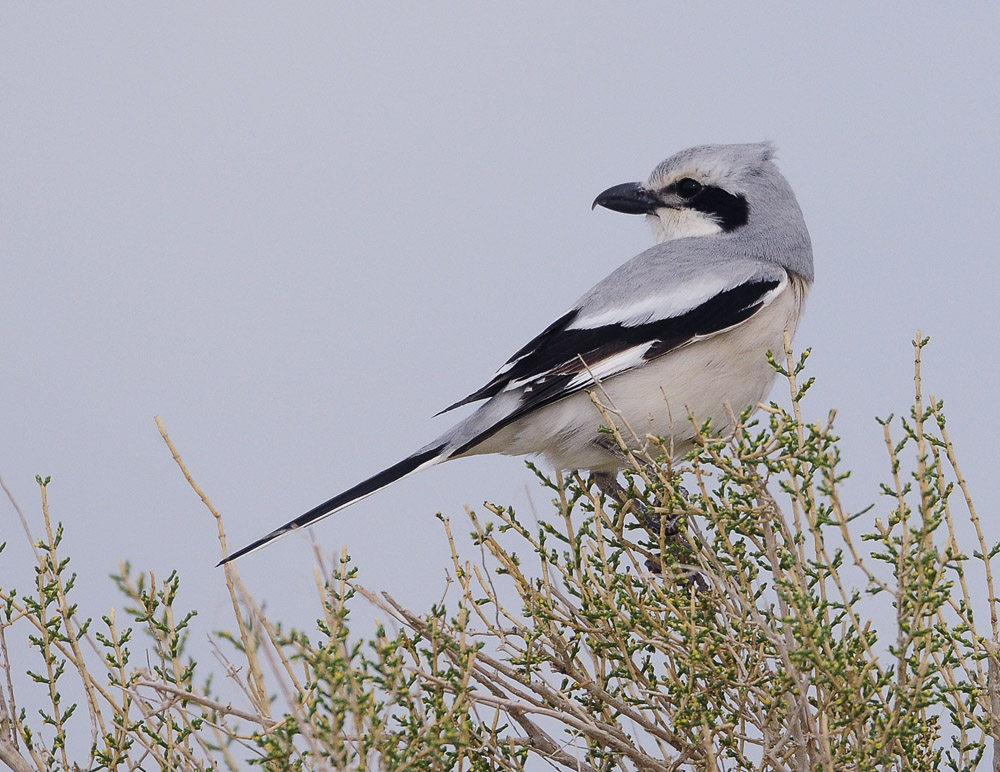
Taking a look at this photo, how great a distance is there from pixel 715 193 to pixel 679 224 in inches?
6.1

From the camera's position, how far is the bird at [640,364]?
302 centimetres

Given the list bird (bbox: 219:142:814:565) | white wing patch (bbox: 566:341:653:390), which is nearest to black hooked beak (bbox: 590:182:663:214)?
bird (bbox: 219:142:814:565)

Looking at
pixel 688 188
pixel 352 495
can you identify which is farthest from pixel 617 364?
pixel 688 188

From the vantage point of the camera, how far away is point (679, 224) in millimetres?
3709

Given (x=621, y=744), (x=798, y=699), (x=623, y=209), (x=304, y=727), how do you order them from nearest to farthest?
(x=304, y=727), (x=798, y=699), (x=621, y=744), (x=623, y=209)

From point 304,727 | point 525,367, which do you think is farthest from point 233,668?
point 525,367

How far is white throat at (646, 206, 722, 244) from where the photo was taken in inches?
144

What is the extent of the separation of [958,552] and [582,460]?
48.1 inches

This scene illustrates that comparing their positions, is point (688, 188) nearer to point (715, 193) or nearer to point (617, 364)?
point (715, 193)

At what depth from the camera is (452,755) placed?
210 centimetres

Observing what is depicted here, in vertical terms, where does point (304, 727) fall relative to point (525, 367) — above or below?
below

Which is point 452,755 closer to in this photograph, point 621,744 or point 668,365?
point 621,744

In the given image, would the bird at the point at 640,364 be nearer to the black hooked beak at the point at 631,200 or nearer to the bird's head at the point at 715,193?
the bird's head at the point at 715,193

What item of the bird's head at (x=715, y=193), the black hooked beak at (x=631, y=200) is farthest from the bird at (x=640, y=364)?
the black hooked beak at (x=631, y=200)
